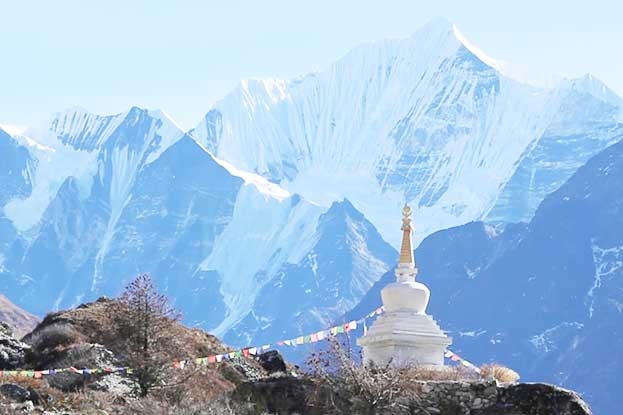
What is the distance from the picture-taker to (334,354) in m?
35.0

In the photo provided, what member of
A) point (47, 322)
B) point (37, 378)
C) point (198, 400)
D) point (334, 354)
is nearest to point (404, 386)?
point (334, 354)

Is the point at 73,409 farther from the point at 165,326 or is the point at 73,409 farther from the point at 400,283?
the point at 400,283

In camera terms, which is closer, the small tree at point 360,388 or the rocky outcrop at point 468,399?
the rocky outcrop at point 468,399

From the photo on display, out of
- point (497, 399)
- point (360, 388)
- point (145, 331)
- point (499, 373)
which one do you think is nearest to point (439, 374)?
point (499, 373)

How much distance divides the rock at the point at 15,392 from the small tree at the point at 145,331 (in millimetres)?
2898

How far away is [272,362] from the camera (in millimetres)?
48375

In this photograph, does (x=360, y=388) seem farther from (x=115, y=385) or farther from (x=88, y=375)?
(x=88, y=375)

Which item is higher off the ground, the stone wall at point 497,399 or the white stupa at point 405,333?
the white stupa at point 405,333

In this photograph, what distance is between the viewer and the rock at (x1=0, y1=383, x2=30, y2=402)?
36.1 metres

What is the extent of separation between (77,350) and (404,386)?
13.0 meters

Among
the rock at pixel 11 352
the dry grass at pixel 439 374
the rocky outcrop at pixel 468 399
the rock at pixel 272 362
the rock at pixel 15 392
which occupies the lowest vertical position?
the rock at pixel 15 392

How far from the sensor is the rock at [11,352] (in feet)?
150

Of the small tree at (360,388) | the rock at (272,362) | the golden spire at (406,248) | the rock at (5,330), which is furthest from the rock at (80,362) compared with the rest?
the golden spire at (406,248)

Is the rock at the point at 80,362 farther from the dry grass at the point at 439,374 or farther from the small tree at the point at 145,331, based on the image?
the dry grass at the point at 439,374
